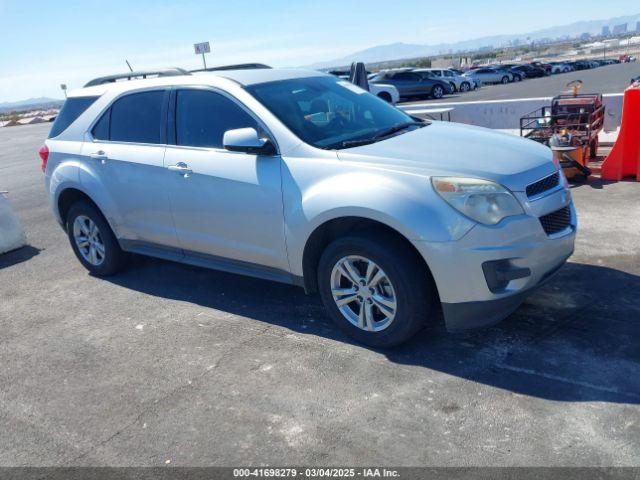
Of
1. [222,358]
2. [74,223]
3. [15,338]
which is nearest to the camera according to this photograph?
[222,358]

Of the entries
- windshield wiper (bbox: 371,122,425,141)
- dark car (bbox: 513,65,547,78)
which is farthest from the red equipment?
dark car (bbox: 513,65,547,78)

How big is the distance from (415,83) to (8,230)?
93.2 ft

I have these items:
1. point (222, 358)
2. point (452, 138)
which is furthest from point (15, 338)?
point (452, 138)

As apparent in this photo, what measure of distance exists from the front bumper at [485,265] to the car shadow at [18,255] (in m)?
5.46

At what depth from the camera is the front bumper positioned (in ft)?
11.8

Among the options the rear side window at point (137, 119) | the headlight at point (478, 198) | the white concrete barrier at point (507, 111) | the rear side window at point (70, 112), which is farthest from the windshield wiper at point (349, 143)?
the white concrete barrier at point (507, 111)

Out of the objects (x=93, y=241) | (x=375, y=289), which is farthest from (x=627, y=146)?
(x=93, y=241)

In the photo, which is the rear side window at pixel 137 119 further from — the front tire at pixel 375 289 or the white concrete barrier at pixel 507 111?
the white concrete barrier at pixel 507 111

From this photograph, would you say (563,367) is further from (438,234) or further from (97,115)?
(97,115)

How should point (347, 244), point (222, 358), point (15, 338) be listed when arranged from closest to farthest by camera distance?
1. point (347, 244)
2. point (222, 358)
3. point (15, 338)

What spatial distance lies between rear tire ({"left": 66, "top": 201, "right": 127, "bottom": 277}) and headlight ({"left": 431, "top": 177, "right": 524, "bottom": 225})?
11.7 ft

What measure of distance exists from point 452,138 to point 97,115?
3365 millimetres

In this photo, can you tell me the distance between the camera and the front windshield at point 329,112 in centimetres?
444

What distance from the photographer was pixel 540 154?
13.9 feet
